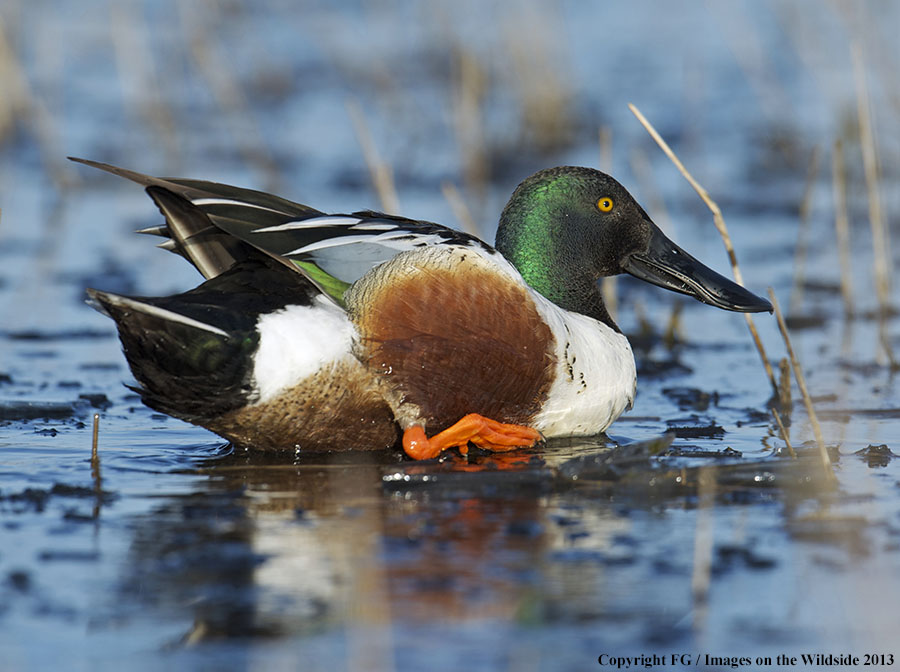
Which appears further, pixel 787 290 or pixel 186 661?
pixel 787 290

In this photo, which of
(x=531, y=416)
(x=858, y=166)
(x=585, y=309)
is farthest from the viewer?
(x=858, y=166)

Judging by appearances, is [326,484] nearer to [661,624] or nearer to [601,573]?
[601,573]

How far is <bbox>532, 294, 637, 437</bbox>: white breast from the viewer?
4.43 metres

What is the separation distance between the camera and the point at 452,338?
4188mm

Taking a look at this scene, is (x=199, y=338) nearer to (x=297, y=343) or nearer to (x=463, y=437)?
(x=297, y=343)

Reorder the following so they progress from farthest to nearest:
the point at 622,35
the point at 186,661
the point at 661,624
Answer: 1. the point at 622,35
2. the point at 661,624
3. the point at 186,661

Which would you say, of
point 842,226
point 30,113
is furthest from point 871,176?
point 30,113

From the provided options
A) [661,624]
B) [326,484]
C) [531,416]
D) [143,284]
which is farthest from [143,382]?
[143,284]

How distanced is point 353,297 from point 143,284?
121 inches

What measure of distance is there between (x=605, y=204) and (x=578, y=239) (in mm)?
165

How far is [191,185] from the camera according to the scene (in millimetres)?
4199

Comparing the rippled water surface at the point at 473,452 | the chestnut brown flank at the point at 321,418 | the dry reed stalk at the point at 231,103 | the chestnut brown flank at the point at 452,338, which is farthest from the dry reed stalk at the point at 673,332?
the dry reed stalk at the point at 231,103

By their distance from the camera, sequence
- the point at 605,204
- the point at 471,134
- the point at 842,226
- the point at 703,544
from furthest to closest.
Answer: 1. the point at 471,134
2. the point at 842,226
3. the point at 605,204
4. the point at 703,544

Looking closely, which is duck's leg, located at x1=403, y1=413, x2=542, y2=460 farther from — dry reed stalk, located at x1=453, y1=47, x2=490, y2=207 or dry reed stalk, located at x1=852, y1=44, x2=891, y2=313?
dry reed stalk, located at x1=453, y1=47, x2=490, y2=207
